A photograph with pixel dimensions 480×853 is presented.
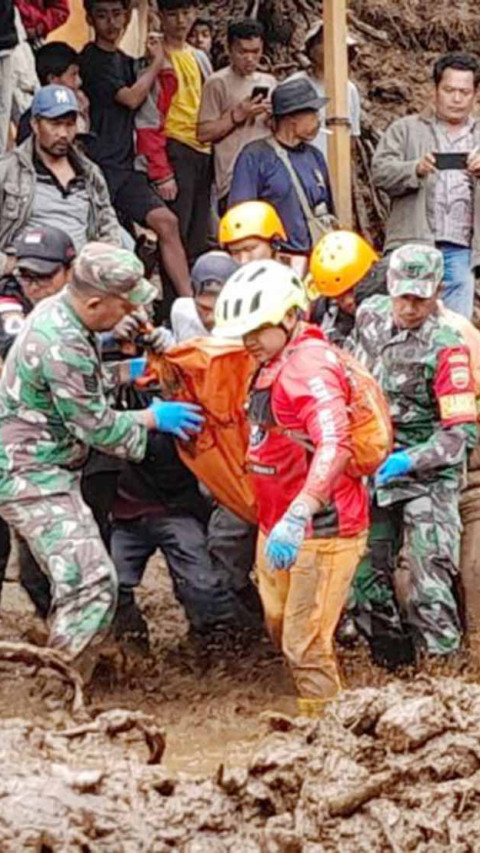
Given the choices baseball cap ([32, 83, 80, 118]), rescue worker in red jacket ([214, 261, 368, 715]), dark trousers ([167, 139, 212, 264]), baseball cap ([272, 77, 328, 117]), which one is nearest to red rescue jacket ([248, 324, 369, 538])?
rescue worker in red jacket ([214, 261, 368, 715])

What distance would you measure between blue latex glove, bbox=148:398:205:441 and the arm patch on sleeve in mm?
1105

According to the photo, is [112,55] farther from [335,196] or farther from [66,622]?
[66,622]

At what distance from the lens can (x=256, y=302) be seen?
805 centimetres

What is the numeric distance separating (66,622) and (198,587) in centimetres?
115

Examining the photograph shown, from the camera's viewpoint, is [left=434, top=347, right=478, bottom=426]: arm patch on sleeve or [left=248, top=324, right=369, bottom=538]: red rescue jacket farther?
[left=434, top=347, right=478, bottom=426]: arm patch on sleeve

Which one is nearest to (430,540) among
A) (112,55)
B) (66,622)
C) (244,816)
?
(66,622)

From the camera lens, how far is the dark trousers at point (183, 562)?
375 inches

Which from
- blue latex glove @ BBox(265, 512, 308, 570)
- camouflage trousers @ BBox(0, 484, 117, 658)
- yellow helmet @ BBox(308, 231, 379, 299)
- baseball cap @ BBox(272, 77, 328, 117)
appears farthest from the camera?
baseball cap @ BBox(272, 77, 328, 117)

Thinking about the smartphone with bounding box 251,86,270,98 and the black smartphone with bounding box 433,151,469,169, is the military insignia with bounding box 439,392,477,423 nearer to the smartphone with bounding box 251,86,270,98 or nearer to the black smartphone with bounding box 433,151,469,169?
the black smartphone with bounding box 433,151,469,169

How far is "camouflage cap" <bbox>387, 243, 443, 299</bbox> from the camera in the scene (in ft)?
29.4

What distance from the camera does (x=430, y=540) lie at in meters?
9.24

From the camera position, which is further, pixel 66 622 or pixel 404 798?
pixel 66 622

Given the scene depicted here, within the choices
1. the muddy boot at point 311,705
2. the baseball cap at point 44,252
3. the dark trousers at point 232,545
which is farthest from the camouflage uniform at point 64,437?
the dark trousers at point 232,545

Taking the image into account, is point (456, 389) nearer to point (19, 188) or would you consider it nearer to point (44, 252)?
point (44, 252)
